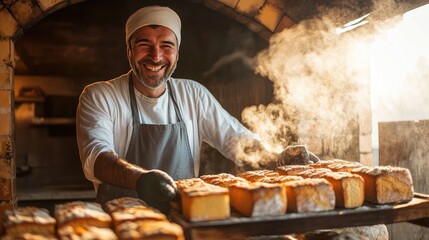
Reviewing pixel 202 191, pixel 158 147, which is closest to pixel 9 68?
pixel 158 147

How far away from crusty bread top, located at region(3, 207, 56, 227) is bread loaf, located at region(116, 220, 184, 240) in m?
0.31

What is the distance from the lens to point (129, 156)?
313 cm

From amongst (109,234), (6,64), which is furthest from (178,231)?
(6,64)

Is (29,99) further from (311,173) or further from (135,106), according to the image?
(311,173)

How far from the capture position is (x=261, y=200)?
1.88 m

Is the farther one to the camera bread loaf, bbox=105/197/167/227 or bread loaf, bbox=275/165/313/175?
bread loaf, bbox=275/165/313/175

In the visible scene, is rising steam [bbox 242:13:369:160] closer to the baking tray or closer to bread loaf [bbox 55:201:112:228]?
the baking tray

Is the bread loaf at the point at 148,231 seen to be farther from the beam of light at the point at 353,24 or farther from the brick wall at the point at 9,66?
the beam of light at the point at 353,24

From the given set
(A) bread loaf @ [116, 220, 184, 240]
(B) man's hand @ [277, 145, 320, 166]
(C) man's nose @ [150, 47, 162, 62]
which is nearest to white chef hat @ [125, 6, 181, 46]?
(C) man's nose @ [150, 47, 162, 62]

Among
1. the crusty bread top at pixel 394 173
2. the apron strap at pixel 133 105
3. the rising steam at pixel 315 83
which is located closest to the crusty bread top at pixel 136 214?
the crusty bread top at pixel 394 173

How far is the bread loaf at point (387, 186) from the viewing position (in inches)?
Answer: 83.4

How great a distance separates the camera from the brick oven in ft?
11.1

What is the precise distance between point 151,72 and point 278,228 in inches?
66.6

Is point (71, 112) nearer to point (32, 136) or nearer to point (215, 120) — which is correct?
point (32, 136)
